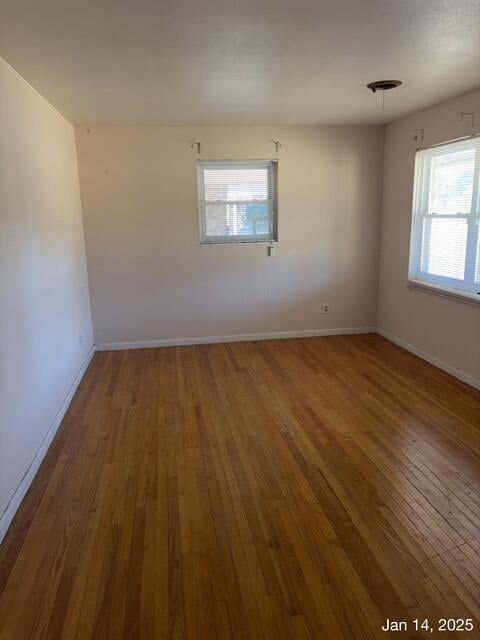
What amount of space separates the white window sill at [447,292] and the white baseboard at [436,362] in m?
0.64

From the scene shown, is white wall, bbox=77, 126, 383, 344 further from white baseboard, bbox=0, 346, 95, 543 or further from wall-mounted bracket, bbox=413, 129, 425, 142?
white baseboard, bbox=0, 346, 95, 543

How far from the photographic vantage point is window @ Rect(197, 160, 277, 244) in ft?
16.0

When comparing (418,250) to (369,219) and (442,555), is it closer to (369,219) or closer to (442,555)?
(369,219)

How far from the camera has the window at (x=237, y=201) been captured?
487cm

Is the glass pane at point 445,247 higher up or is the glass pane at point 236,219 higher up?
the glass pane at point 236,219

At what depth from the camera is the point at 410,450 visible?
279cm

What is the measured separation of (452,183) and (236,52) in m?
2.47

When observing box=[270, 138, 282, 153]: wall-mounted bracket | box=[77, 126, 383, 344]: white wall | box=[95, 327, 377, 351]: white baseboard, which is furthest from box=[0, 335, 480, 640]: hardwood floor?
box=[270, 138, 282, 153]: wall-mounted bracket

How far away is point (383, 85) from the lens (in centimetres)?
320

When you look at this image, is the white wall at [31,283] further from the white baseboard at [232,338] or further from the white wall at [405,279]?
the white wall at [405,279]

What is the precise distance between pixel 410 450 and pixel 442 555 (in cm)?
92

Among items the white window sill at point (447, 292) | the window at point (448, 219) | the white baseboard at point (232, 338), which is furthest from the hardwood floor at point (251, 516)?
the white baseboard at point (232, 338)

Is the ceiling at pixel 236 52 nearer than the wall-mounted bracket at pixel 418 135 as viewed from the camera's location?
Yes

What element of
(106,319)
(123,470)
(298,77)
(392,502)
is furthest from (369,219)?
(123,470)
